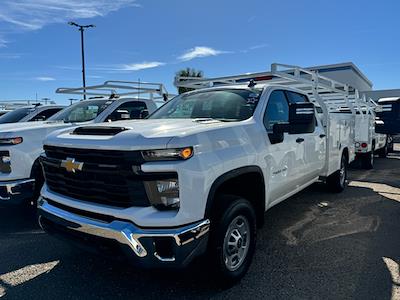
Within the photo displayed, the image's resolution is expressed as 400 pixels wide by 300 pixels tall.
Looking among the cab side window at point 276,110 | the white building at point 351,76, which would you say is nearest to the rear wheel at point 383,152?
the cab side window at point 276,110

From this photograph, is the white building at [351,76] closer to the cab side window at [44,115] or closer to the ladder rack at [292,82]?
the ladder rack at [292,82]

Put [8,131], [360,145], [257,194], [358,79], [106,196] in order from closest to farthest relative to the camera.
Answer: [106,196] → [257,194] → [8,131] → [360,145] → [358,79]

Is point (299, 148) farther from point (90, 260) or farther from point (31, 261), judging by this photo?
point (31, 261)

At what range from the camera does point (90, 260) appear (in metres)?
3.98

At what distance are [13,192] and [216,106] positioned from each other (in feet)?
9.78

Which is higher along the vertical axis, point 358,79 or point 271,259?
point 358,79

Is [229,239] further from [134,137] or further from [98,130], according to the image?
[98,130]

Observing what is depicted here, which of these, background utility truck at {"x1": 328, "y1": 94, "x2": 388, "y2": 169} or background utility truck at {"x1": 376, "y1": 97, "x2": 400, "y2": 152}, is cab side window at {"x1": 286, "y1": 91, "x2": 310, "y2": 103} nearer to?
background utility truck at {"x1": 328, "y1": 94, "x2": 388, "y2": 169}

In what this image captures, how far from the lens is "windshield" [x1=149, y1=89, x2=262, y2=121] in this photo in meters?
4.00

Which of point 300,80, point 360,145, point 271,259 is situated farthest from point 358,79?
point 271,259

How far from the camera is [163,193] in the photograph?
2.73 metres

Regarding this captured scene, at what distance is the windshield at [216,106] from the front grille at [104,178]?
1.47 m

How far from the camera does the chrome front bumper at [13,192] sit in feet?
15.6

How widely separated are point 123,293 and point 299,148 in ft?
9.35
